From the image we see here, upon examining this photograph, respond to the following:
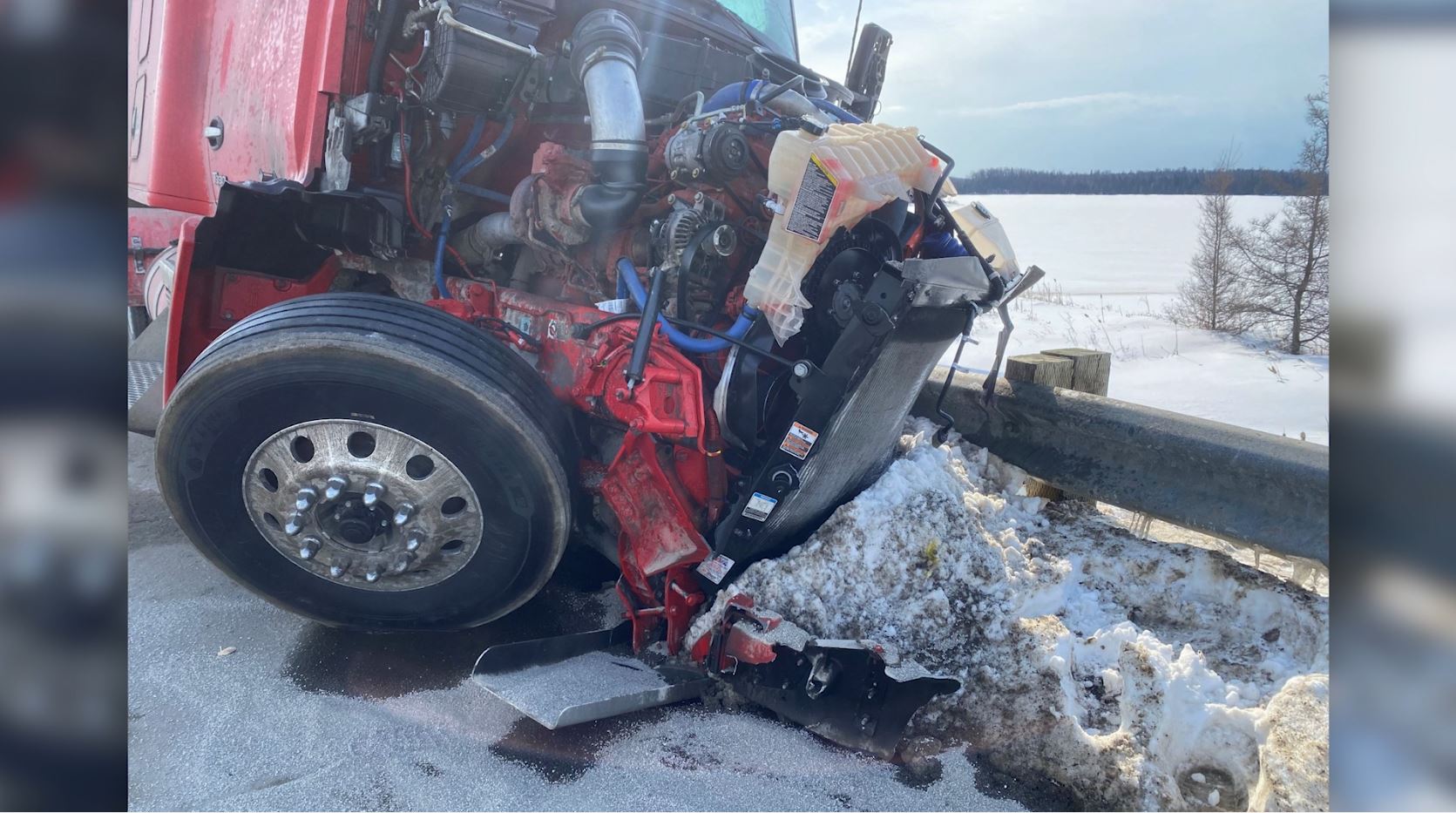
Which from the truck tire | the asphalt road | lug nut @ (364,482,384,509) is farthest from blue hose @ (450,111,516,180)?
the asphalt road

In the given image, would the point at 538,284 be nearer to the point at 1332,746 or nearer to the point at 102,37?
the point at 102,37

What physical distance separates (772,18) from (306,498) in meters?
3.02

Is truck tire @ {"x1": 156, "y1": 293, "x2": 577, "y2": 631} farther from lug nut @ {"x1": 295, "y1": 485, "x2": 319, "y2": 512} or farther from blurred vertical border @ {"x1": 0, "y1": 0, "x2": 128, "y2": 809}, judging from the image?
blurred vertical border @ {"x1": 0, "y1": 0, "x2": 128, "y2": 809}

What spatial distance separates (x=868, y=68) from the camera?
4406 mm

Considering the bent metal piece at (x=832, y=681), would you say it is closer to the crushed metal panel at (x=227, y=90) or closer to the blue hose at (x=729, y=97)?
the blue hose at (x=729, y=97)

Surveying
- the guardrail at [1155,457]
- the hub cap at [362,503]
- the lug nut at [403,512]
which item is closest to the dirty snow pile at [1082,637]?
the guardrail at [1155,457]

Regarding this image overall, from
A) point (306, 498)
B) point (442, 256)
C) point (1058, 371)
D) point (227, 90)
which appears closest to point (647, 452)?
point (306, 498)

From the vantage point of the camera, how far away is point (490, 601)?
2.83 meters

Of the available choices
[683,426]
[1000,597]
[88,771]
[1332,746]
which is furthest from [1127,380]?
[88,771]

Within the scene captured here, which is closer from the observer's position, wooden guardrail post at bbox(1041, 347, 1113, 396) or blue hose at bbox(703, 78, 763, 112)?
blue hose at bbox(703, 78, 763, 112)

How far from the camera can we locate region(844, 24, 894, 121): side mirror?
14.3 feet

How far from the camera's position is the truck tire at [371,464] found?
102 inches

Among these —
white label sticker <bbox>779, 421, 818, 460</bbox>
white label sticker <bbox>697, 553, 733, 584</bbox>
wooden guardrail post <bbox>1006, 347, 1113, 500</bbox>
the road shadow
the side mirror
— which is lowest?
the road shadow

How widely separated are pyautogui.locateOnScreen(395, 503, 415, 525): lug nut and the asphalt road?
0.52 meters
